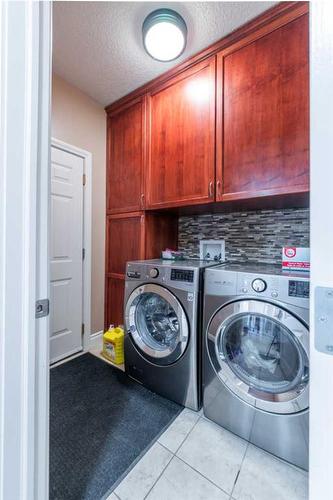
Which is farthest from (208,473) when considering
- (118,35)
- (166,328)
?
(118,35)

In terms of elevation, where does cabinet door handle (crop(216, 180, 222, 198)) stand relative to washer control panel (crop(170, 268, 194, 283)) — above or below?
above

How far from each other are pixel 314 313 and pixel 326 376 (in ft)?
0.46

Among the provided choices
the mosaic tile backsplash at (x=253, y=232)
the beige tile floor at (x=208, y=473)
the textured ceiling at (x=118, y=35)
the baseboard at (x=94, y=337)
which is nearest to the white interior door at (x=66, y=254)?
the baseboard at (x=94, y=337)

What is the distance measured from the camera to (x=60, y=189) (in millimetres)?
2008

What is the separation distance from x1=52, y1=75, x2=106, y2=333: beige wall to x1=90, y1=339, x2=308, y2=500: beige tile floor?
140 centimetres

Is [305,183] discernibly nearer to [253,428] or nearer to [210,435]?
[253,428]

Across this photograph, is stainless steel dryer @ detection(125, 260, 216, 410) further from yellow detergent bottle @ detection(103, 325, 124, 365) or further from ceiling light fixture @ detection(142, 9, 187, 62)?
ceiling light fixture @ detection(142, 9, 187, 62)

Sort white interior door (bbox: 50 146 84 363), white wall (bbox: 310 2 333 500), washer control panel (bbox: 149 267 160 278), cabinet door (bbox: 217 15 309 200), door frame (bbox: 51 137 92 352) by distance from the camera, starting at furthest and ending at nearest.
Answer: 1. door frame (bbox: 51 137 92 352)
2. white interior door (bbox: 50 146 84 363)
3. washer control panel (bbox: 149 267 160 278)
4. cabinet door (bbox: 217 15 309 200)
5. white wall (bbox: 310 2 333 500)

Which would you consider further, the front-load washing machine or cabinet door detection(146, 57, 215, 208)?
cabinet door detection(146, 57, 215, 208)

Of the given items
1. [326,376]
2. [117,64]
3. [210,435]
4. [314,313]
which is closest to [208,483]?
[210,435]

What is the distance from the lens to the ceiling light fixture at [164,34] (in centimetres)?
135

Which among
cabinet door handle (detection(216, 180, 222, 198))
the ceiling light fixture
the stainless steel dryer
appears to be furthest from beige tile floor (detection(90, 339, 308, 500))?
the ceiling light fixture

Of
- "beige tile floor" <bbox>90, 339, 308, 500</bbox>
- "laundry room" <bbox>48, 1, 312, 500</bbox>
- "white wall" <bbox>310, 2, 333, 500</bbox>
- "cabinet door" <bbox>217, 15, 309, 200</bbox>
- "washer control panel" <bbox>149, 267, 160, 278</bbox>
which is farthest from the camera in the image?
"washer control panel" <bbox>149, 267, 160, 278</bbox>

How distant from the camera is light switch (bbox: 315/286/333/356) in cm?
50
